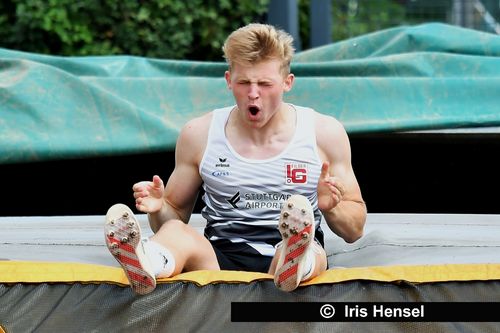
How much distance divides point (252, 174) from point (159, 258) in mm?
539

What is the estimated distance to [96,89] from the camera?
4.18m

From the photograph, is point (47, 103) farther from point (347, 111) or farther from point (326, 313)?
point (326, 313)

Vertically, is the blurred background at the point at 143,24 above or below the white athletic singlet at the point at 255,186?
below

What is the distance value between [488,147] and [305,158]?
1.69 m

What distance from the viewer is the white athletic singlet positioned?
10.3ft

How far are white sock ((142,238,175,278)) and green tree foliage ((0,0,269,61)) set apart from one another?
383 cm

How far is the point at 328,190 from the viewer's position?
284cm

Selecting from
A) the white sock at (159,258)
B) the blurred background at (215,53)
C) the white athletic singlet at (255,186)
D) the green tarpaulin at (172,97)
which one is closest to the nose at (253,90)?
the white athletic singlet at (255,186)

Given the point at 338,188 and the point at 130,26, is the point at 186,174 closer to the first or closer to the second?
the point at 338,188

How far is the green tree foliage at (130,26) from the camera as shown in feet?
21.2

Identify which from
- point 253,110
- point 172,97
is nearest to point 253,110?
point 253,110

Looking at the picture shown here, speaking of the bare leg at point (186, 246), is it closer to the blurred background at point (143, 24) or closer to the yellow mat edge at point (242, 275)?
the yellow mat edge at point (242, 275)

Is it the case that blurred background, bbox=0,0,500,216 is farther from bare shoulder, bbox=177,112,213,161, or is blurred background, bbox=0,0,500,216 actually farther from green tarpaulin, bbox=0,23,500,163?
bare shoulder, bbox=177,112,213,161

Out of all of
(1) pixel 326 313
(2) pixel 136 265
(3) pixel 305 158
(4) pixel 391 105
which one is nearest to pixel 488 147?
(4) pixel 391 105
